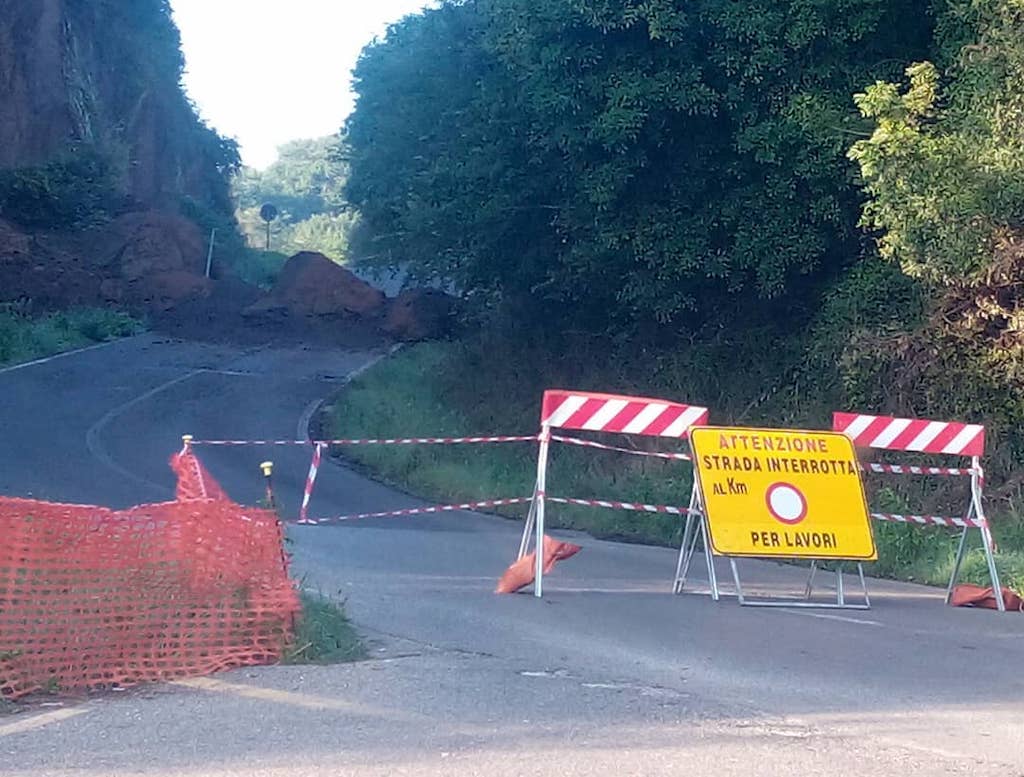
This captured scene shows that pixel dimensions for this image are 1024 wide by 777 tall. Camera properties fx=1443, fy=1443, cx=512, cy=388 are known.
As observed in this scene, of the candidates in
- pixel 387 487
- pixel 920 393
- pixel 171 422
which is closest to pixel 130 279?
pixel 171 422

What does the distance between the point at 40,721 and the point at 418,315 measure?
38156 millimetres

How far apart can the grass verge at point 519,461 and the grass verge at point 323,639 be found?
21.4 ft

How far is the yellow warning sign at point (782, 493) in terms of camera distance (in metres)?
11.3

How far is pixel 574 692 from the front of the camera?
750 cm

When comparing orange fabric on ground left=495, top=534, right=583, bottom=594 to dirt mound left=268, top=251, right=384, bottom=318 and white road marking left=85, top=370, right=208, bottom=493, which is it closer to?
white road marking left=85, top=370, right=208, bottom=493

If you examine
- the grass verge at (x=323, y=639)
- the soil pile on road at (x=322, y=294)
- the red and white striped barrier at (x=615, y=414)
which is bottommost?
the grass verge at (x=323, y=639)

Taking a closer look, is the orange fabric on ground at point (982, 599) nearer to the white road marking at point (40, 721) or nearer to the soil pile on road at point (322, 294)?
the white road marking at point (40, 721)

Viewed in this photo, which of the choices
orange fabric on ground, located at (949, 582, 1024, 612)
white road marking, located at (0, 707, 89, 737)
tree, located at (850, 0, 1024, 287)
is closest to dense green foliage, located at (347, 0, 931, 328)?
tree, located at (850, 0, 1024, 287)

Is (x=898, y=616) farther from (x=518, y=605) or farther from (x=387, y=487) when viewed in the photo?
(x=387, y=487)

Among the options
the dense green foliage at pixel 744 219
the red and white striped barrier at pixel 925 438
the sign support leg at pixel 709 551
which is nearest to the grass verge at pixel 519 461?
the dense green foliage at pixel 744 219

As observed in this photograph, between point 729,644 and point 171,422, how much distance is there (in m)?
19.5

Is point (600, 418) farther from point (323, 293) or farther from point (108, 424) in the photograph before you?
point (323, 293)

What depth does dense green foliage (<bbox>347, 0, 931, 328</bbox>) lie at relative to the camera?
61.8 ft

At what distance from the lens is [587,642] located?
9.09 metres
